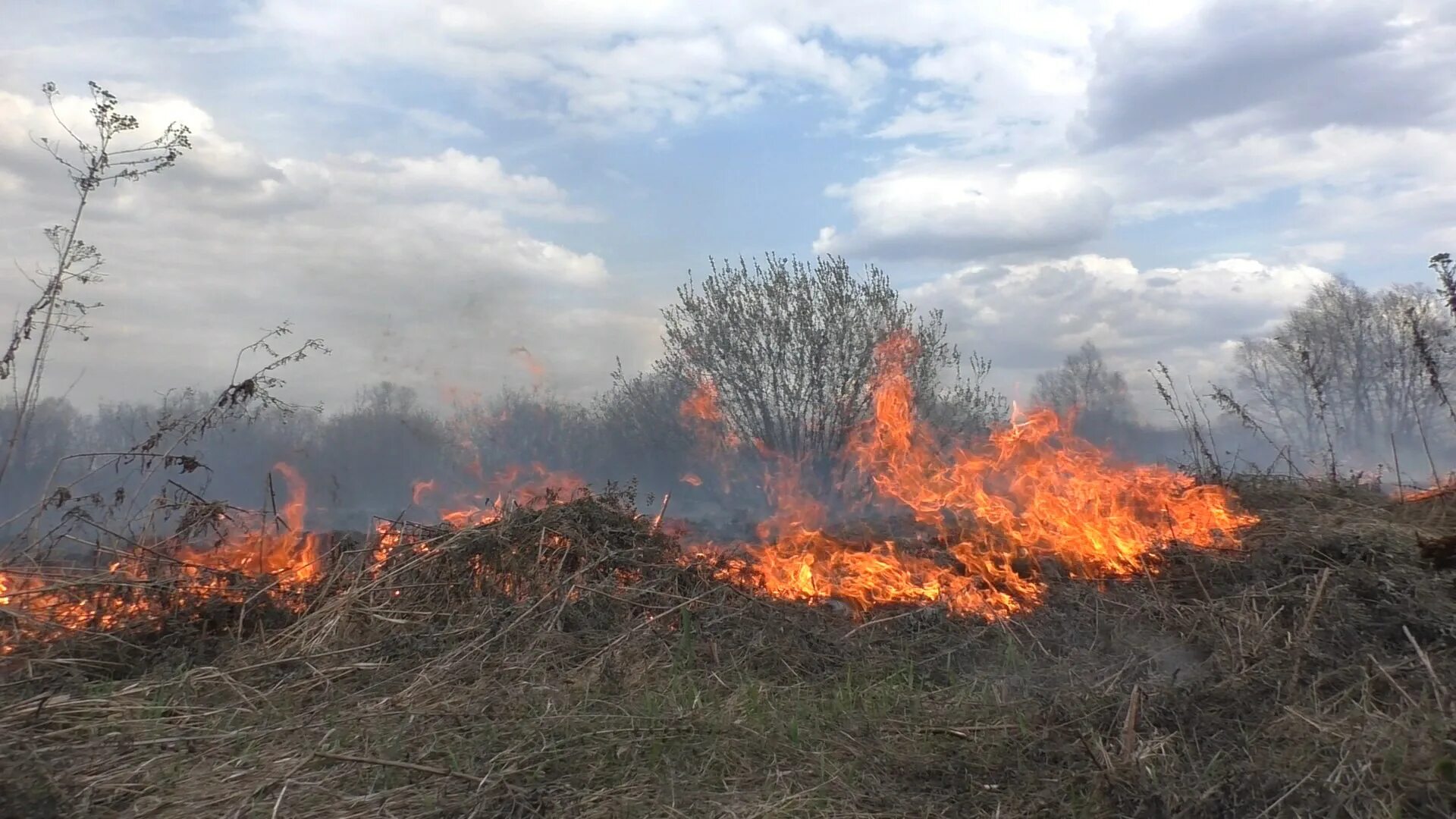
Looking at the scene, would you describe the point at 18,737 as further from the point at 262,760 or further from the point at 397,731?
the point at 397,731

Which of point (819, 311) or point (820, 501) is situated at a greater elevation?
point (819, 311)

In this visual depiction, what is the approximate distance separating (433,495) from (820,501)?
9.13m

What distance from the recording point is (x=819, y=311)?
A: 765 inches

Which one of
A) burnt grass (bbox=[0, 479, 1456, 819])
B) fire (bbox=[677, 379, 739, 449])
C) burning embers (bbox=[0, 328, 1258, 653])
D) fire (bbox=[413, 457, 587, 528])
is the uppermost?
fire (bbox=[677, 379, 739, 449])

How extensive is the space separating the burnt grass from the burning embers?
30cm

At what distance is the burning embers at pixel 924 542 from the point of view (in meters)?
6.67

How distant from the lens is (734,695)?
5.18 m

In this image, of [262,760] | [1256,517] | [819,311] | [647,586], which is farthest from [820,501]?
[262,760]

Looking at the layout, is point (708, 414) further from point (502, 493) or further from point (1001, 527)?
point (1001, 527)

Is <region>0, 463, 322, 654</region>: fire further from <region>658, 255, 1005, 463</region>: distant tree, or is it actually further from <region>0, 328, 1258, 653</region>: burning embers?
<region>658, 255, 1005, 463</region>: distant tree

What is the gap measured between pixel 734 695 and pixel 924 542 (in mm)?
4078

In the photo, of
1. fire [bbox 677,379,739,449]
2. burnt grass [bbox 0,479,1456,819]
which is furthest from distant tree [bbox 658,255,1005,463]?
burnt grass [bbox 0,479,1456,819]

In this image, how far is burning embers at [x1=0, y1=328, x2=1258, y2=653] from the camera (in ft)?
21.9

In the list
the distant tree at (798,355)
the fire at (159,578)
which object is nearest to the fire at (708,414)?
the distant tree at (798,355)
